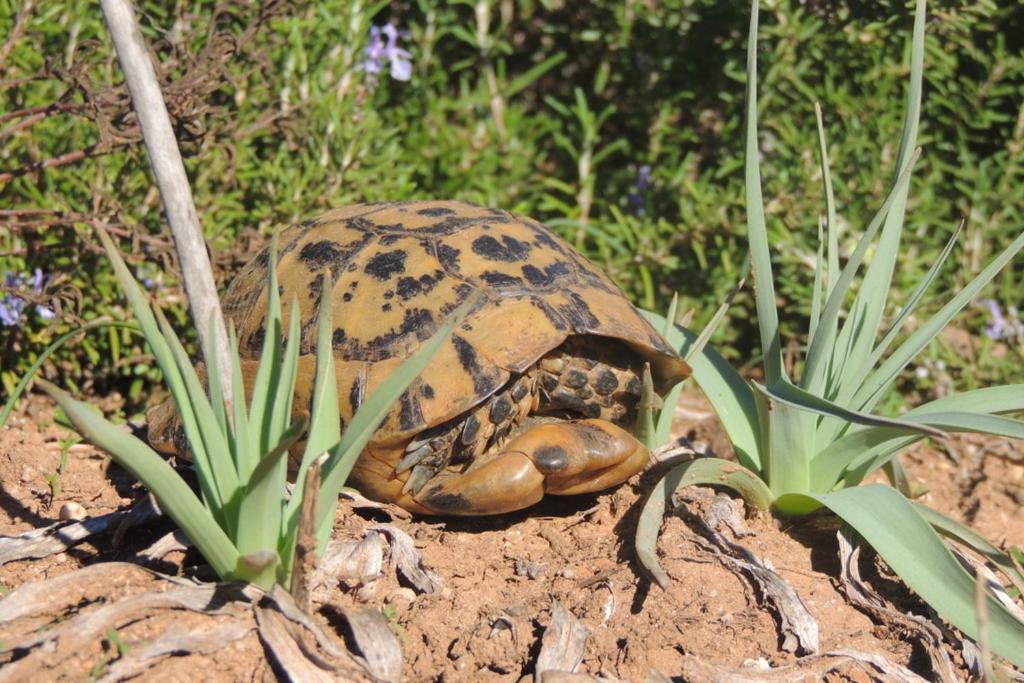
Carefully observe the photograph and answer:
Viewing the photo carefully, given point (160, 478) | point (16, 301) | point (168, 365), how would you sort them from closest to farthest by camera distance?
point (160, 478) < point (168, 365) < point (16, 301)

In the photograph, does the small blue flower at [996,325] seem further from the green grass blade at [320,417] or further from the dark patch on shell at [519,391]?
the green grass blade at [320,417]

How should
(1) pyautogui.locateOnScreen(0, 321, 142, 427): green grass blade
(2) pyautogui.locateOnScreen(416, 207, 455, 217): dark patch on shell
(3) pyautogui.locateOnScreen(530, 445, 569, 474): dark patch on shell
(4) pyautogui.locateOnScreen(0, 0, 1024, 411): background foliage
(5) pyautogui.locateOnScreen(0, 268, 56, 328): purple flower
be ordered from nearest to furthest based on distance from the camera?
1. (1) pyautogui.locateOnScreen(0, 321, 142, 427): green grass blade
2. (3) pyautogui.locateOnScreen(530, 445, 569, 474): dark patch on shell
3. (2) pyautogui.locateOnScreen(416, 207, 455, 217): dark patch on shell
4. (5) pyautogui.locateOnScreen(0, 268, 56, 328): purple flower
5. (4) pyautogui.locateOnScreen(0, 0, 1024, 411): background foliage

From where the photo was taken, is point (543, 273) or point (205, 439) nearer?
point (205, 439)

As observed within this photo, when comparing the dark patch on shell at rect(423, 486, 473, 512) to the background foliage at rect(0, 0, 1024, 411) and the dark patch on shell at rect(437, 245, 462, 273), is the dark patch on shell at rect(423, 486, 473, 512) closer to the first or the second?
the dark patch on shell at rect(437, 245, 462, 273)

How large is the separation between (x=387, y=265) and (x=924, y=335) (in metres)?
1.52

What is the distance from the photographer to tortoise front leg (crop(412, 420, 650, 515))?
9.46ft

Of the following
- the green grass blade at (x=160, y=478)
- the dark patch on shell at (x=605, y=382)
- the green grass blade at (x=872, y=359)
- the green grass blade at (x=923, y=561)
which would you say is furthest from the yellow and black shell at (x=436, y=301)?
the green grass blade at (x=923, y=561)

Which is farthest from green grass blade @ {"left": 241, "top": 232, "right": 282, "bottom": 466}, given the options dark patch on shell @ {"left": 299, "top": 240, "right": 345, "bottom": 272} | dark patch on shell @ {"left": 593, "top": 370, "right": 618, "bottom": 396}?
dark patch on shell @ {"left": 593, "top": 370, "right": 618, "bottom": 396}

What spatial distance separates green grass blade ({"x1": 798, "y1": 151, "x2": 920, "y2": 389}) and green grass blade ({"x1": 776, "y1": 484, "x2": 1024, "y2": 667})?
35 cm

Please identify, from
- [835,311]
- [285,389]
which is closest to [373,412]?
[285,389]

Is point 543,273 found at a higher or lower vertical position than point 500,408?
higher

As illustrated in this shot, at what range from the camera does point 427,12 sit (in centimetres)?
526

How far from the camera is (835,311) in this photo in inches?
109

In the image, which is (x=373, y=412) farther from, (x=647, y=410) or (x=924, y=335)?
(x=924, y=335)
